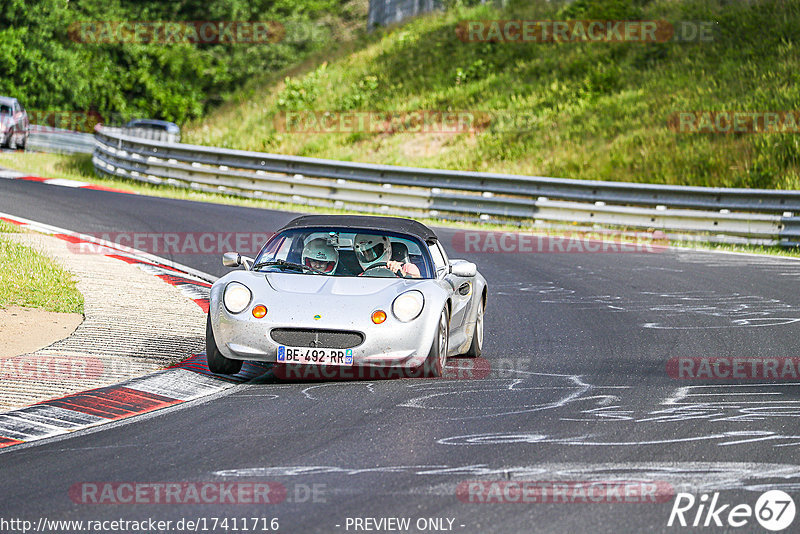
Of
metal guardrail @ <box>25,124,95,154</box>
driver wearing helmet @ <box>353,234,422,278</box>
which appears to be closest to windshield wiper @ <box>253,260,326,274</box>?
driver wearing helmet @ <box>353,234,422,278</box>

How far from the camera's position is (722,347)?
31.9 ft

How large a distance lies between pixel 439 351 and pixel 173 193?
1760cm

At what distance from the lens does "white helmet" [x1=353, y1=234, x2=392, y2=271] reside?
29.9ft

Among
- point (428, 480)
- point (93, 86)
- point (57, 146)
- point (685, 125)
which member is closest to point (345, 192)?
point (685, 125)

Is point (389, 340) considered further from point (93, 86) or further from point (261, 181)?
point (93, 86)

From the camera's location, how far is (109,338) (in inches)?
365
